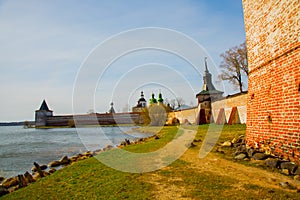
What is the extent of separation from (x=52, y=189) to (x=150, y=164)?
2945 millimetres

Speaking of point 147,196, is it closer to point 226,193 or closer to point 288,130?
point 226,193

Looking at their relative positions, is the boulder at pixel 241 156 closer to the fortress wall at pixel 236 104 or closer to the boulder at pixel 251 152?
the boulder at pixel 251 152

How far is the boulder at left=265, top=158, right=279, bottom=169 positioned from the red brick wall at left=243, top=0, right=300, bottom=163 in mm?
240

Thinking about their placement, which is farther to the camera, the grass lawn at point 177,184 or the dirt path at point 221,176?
the dirt path at point 221,176

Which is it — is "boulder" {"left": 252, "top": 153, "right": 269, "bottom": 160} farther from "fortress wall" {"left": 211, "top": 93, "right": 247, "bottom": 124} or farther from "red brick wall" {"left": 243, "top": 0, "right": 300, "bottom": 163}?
"fortress wall" {"left": 211, "top": 93, "right": 247, "bottom": 124}

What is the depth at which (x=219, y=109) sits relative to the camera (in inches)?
869

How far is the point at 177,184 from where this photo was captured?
194 inches

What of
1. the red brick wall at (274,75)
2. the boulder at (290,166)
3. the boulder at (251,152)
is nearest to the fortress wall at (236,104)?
the red brick wall at (274,75)

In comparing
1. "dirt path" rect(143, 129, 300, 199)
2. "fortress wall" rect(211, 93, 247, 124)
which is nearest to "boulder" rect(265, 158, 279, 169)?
"dirt path" rect(143, 129, 300, 199)

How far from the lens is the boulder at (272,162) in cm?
534

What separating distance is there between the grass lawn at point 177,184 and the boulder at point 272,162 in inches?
12.6

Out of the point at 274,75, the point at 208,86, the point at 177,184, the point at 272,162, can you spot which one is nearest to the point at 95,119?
the point at 208,86

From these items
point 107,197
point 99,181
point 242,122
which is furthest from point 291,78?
point 242,122

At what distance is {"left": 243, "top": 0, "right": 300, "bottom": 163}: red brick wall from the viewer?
5.02m
